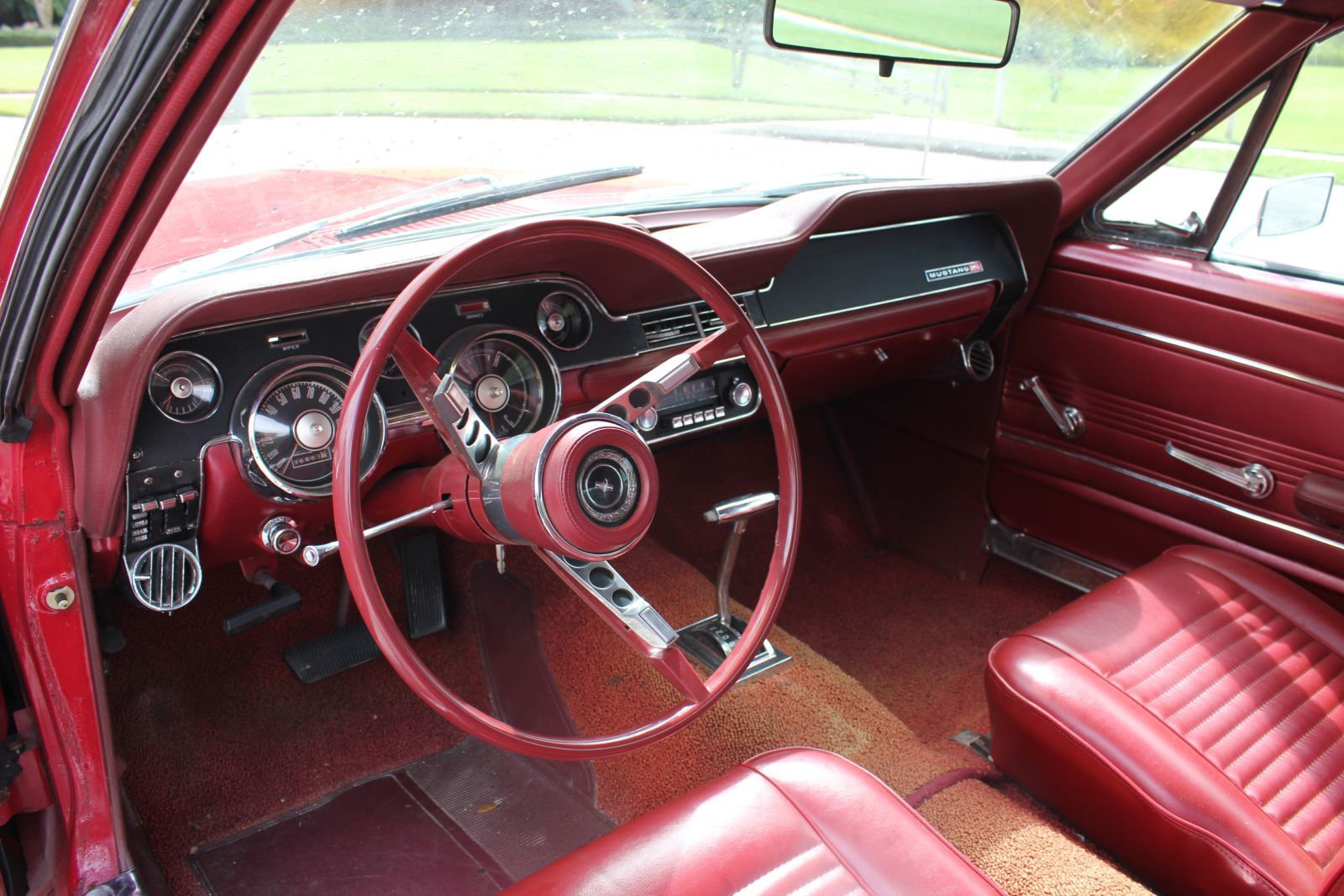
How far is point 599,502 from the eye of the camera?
127cm

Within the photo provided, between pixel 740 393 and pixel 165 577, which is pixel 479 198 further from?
pixel 165 577

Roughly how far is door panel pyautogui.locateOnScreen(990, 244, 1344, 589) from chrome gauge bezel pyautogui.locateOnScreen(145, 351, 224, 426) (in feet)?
6.61

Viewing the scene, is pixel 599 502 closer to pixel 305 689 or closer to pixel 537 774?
pixel 537 774

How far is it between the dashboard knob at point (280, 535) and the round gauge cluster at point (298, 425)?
0.07m

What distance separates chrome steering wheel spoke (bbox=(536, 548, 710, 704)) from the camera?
4.66ft

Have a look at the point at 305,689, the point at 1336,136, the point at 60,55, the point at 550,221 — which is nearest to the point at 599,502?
the point at 550,221

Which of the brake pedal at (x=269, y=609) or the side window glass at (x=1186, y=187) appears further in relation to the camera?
the side window glass at (x=1186, y=187)

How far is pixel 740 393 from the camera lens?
221cm

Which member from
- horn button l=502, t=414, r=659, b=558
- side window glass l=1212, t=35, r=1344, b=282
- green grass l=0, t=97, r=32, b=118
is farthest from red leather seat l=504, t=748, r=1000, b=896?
side window glass l=1212, t=35, r=1344, b=282

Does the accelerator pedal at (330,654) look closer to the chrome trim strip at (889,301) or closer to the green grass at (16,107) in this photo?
the chrome trim strip at (889,301)

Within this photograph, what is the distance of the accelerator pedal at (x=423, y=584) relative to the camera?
256 cm

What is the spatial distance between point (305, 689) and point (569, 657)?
0.61m

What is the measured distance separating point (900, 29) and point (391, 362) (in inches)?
49.9

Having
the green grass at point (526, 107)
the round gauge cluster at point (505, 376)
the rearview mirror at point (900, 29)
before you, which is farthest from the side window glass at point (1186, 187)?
the round gauge cluster at point (505, 376)
